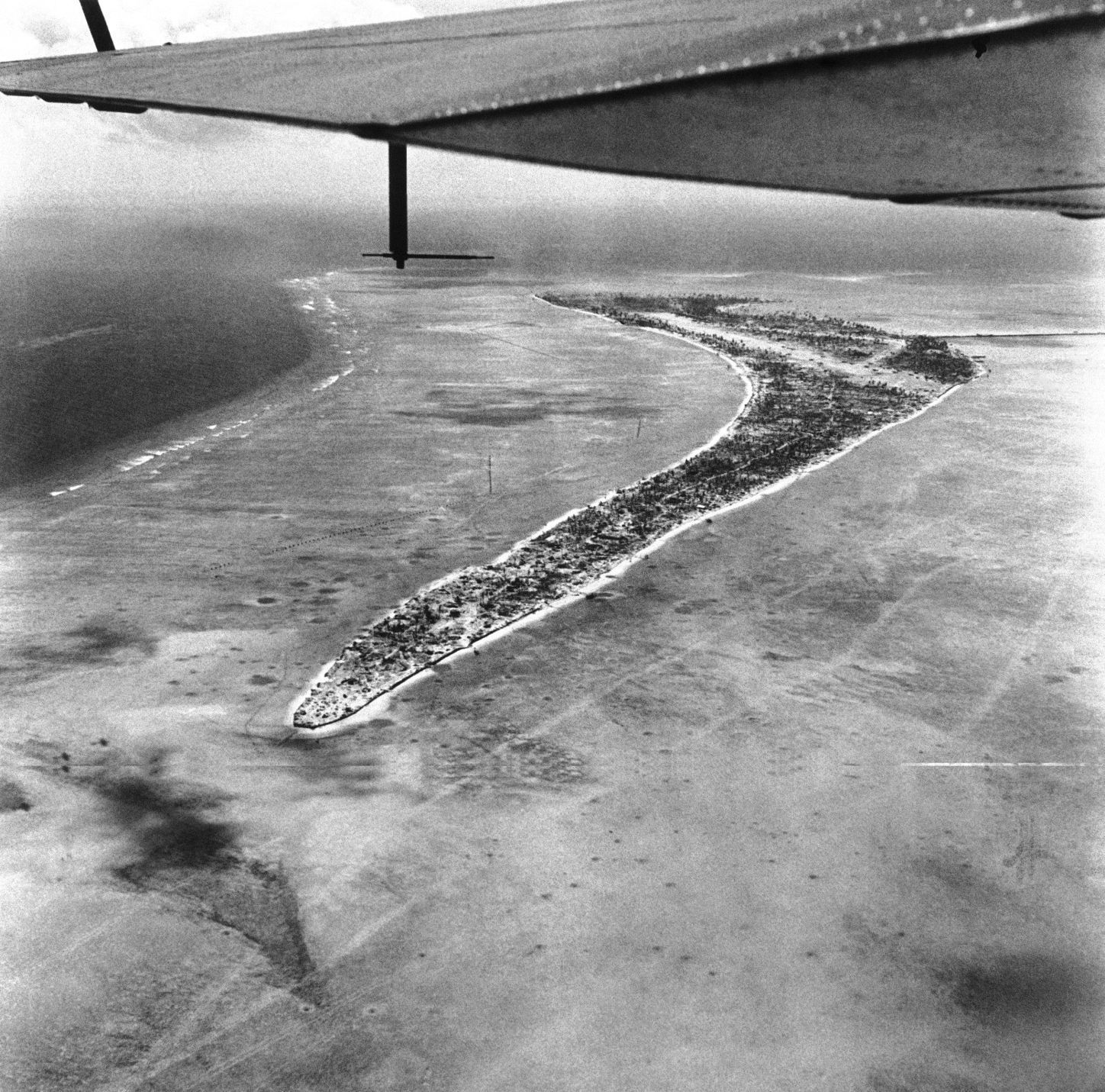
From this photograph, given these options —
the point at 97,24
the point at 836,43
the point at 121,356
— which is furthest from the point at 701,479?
the point at 121,356

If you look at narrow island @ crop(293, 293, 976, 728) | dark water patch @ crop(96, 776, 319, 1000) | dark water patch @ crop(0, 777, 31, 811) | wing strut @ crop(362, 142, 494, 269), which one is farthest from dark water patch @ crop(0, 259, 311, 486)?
wing strut @ crop(362, 142, 494, 269)

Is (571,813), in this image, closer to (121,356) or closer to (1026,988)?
(1026,988)

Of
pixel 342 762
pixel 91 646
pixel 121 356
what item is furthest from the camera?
pixel 121 356

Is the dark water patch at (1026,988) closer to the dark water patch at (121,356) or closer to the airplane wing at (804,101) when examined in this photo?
the airplane wing at (804,101)

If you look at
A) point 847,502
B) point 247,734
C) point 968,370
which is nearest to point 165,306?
point 968,370

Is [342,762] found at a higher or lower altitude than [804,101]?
lower

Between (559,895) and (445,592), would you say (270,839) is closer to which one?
(559,895)

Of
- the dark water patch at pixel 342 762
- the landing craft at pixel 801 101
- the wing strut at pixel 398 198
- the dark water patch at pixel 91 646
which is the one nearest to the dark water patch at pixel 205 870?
the dark water patch at pixel 342 762
